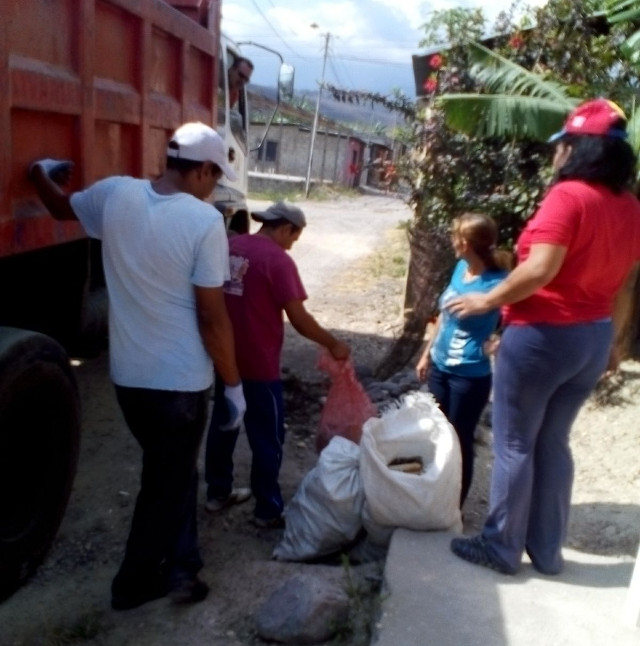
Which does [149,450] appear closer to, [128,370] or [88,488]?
[128,370]

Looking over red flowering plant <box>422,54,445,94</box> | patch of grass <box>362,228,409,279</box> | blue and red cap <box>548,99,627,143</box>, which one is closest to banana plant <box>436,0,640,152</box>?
red flowering plant <box>422,54,445,94</box>

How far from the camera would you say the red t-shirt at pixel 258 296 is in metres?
3.70

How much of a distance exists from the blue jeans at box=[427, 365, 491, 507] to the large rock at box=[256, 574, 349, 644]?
108 centimetres

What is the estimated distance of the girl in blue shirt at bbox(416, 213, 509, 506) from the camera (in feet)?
12.2

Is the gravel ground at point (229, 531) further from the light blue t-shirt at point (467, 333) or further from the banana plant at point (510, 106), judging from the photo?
the banana plant at point (510, 106)

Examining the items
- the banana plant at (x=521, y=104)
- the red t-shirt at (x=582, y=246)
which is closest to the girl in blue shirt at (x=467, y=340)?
the red t-shirt at (x=582, y=246)

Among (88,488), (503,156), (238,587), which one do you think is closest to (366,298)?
(503,156)

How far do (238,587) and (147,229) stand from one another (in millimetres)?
1516

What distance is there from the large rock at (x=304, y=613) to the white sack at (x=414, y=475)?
453 mm

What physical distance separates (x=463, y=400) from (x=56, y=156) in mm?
2022

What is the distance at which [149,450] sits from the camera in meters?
3.18

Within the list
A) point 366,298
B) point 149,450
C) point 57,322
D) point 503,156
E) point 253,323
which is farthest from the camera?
point 366,298

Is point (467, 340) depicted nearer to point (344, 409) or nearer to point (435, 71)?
point (344, 409)

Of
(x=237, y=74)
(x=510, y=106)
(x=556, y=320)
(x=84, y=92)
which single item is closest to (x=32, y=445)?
(x=84, y=92)
